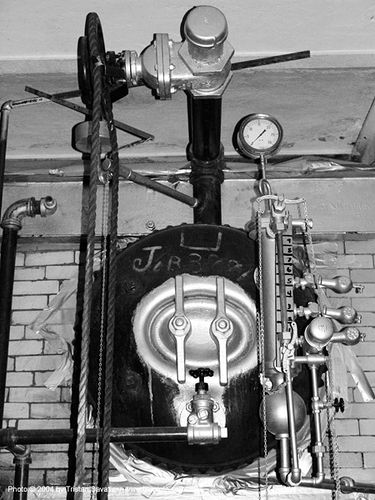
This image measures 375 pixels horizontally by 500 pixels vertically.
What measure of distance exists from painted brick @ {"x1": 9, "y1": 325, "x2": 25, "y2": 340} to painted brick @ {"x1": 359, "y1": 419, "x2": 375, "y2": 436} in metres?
1.62

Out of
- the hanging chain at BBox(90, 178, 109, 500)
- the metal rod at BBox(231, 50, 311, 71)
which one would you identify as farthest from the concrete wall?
the hanging chain at BBox(90, 178, 109, 500)

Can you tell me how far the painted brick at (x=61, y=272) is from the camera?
133 inches

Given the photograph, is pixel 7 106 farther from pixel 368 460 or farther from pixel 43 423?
pixel 368 460

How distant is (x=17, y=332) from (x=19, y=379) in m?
0.23

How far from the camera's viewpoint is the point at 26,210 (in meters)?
3.25

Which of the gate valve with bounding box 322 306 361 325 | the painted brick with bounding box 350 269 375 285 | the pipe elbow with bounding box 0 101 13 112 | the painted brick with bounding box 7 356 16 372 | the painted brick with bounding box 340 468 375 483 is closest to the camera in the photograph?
the gate valve with bounding box 322 306 361 325

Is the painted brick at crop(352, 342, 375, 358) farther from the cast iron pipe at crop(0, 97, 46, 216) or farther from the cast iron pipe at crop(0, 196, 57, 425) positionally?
the cast iron pipe at crop(0, 97, 46, 216)

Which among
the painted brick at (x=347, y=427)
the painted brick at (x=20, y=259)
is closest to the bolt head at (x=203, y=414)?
the painted brick at (x=347, y=427)

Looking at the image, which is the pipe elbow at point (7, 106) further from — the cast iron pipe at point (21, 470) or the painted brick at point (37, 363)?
the cast iron pipe at point (21, 470)

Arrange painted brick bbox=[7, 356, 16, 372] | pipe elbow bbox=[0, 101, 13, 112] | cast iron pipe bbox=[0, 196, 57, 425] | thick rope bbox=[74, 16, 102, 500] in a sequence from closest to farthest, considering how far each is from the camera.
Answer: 1. thick rope bbox=[74, 16, 102, 500]
2. pipe elbow bbox=[0, 101, 13, 112]
3. cast iron pipe bbox=[0, 196, 57, 425]
4. painted brick bbox=[7, 356, 16, 372]

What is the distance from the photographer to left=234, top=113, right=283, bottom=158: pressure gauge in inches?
112

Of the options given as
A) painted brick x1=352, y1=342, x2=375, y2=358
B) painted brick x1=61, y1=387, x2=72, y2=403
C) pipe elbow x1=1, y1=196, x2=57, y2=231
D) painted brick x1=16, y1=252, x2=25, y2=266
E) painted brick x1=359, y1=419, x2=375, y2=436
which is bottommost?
painted brick x1=359, y1=419, x2=375, y2=436

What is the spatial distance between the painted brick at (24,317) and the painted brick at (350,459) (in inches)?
61.1

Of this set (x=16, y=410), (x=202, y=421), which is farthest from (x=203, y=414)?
(x=16, y=410)
